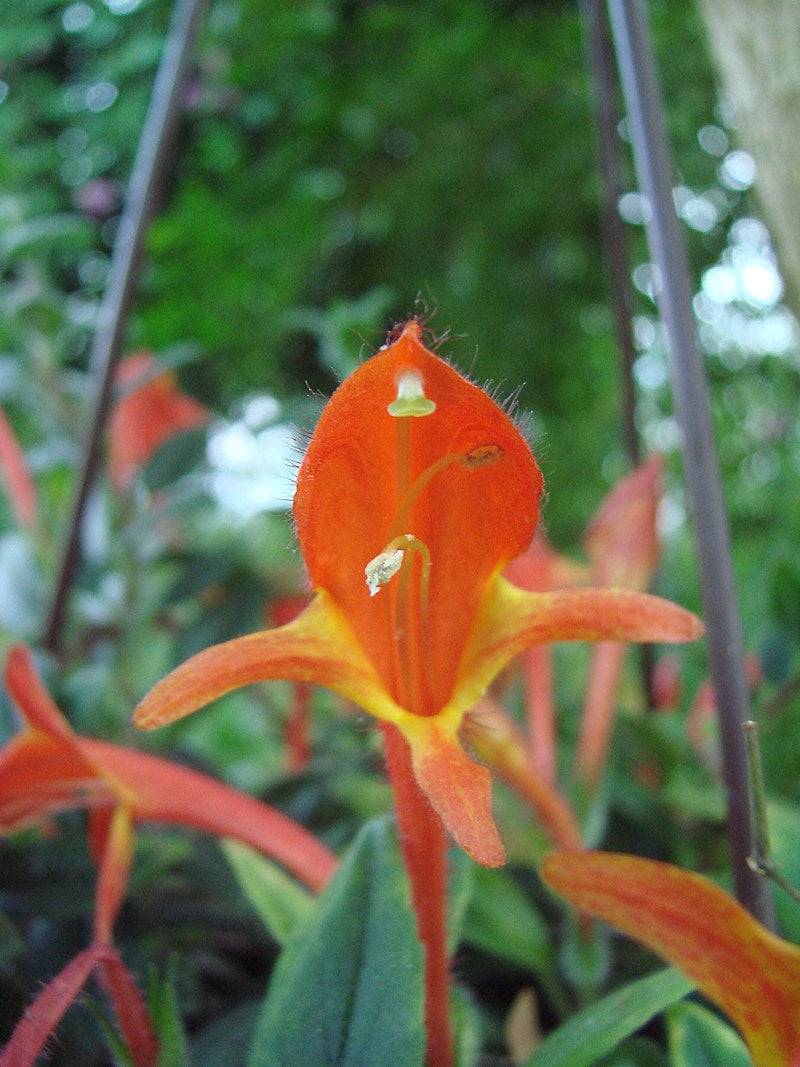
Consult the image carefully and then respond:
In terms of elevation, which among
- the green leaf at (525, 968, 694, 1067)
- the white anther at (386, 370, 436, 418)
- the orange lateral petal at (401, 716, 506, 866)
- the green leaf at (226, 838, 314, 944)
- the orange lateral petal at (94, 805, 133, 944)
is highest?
the white anther at (386, 370, 436, 418)

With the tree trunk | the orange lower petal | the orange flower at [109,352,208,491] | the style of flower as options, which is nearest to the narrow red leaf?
the orange flower at [109,352,208,491]

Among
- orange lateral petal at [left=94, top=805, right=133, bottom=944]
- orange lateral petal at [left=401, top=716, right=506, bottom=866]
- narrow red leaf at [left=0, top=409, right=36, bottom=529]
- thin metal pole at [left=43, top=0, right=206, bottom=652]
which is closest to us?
orange lateral petal at [left=401, top=716, right=506, bottom=866]

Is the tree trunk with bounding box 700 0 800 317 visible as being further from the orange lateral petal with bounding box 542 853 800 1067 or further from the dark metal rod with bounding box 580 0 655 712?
the orange lateral petal with bounding box 542 853 800 1067

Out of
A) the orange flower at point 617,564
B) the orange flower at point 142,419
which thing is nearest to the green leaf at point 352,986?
the orange flower at point 617,564

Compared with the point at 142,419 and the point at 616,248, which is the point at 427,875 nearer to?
the point at 616,248

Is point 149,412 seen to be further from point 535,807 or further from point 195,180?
Result: point 535,807

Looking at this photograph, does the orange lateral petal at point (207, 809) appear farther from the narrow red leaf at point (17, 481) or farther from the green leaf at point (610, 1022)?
the narrow red leaf at point (17, 481)
